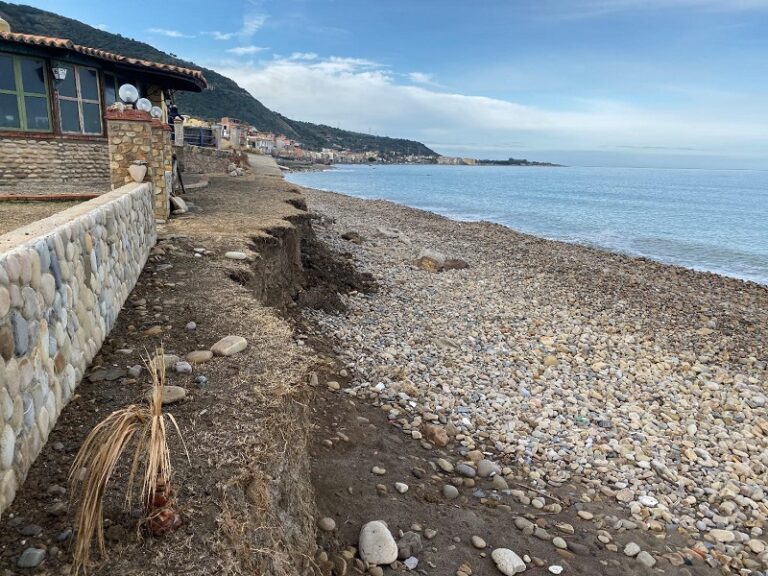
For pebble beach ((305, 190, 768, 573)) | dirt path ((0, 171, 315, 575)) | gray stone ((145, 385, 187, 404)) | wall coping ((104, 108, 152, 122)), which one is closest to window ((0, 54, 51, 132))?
wall coping ((104, 108, 152, 122))

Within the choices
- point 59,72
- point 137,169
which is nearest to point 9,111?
point 59,72

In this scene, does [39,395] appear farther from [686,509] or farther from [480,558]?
[686,509]

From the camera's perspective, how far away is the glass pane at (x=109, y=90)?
1555 centimetres

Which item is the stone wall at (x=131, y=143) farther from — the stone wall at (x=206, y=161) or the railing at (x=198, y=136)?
the railing at (x=198, y=136)

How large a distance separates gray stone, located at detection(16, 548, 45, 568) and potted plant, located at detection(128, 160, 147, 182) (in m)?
7.69

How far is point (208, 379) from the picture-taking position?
446 centimetres

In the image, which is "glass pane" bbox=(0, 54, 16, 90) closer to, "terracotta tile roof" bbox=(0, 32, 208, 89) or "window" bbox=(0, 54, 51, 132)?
"window" bbox=(0, 54, 51, 132)

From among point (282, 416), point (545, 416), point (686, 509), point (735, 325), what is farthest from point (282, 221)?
point (735, 325)

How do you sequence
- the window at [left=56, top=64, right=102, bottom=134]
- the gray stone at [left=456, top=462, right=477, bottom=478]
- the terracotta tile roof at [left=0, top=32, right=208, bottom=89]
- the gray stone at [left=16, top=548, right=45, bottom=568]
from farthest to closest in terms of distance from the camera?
1. the window at [left=56, top=64, right=102, bottom=134]
2. the terracotta tile roof at [left=0, top=32, right=208, bottom=89]
3. the gray stone at [left=456, top=462, right=477, bottom=478]
4. the gray stone at [left=16, top=548, right=45, bottom=568]

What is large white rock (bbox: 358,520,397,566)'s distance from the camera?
4.39m

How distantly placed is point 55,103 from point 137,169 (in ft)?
24.6

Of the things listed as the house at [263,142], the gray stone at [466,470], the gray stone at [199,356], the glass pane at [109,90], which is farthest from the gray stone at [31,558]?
the house at [263,142]

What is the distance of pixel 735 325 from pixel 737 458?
7284mm

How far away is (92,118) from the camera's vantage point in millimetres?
15312
